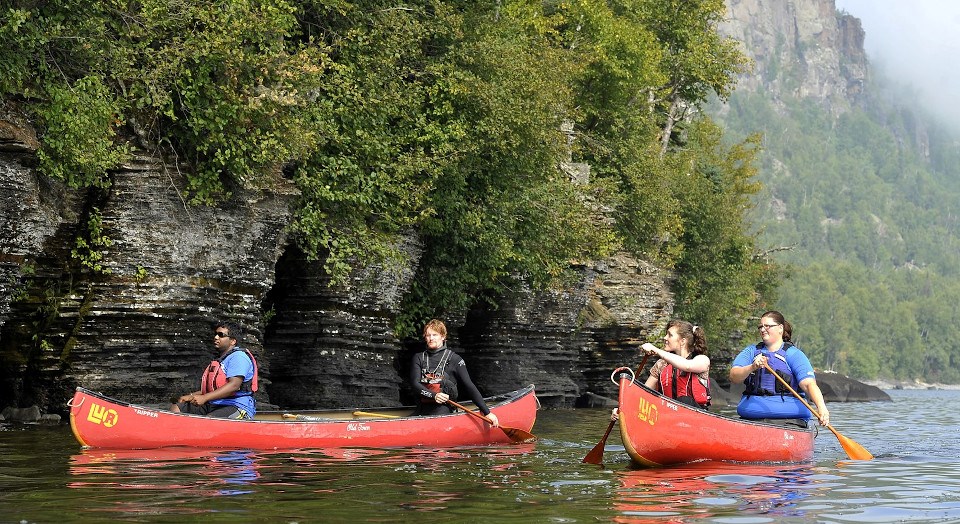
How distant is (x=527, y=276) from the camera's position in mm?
33062

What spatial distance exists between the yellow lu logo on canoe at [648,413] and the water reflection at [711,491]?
0.58 m

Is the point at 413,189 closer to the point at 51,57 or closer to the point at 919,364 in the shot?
the point at 51,57

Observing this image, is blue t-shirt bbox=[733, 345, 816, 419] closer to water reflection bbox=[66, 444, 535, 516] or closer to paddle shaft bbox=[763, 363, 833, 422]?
paddle shaft bbox=[763, 363, 833, 422]

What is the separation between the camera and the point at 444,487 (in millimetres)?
12656

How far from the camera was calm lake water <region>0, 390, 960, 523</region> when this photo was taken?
34.7 ft

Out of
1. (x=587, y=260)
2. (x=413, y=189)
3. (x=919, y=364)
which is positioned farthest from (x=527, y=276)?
(x=919, y=364)

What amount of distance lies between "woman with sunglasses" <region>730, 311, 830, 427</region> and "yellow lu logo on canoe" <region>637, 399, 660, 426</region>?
129cm

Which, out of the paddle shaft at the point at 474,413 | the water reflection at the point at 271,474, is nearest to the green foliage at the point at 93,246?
the water reflection at the point at 271,474

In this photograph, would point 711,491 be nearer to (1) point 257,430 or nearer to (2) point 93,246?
(1) point 257,430

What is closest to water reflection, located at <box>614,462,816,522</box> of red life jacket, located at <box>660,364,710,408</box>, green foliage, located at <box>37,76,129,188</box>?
red life jacket, located at <box>660,364,710,408</box>

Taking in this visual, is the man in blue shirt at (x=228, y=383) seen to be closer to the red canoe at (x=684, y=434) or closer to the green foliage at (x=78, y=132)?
the green foliage at (x=78, y=132)

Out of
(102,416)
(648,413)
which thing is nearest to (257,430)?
(102,416)

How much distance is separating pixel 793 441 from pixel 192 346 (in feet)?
35.5

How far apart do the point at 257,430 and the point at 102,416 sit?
77.2 inches
